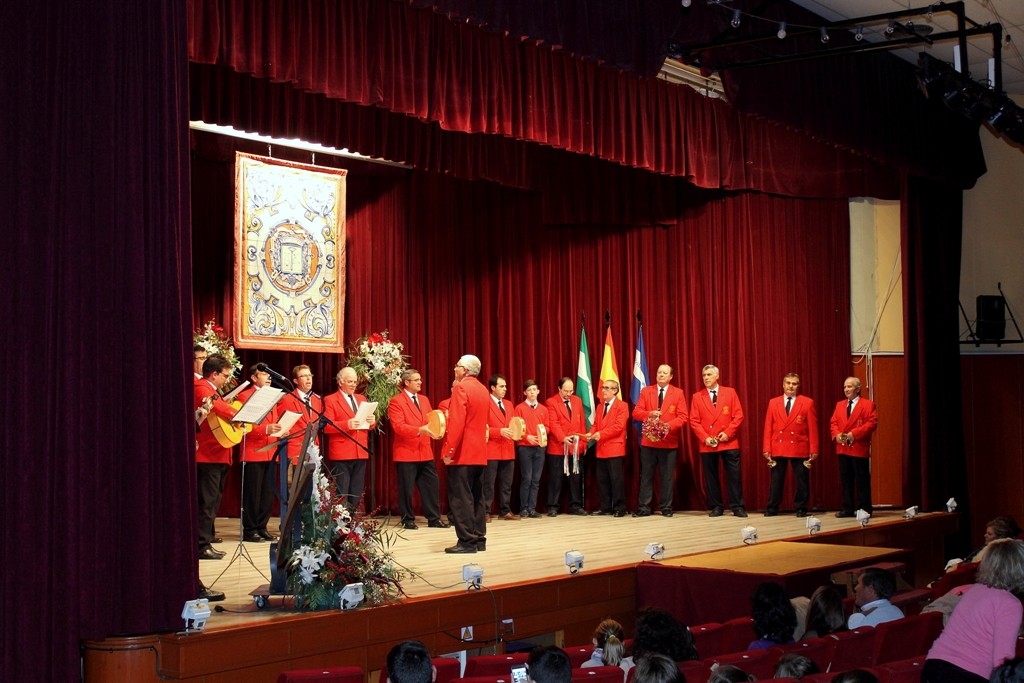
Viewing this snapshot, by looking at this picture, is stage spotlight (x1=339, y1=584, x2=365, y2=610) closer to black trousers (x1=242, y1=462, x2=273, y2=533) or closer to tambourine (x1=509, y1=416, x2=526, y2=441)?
black trousers (x1=242, y1=462, x2=273, y2=533)

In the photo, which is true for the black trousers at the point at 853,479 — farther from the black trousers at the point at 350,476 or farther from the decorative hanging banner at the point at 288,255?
the decorative hanging banner at the point at 288,255

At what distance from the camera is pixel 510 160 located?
11641 millimetres

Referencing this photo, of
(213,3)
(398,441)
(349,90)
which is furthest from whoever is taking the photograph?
(398,441)

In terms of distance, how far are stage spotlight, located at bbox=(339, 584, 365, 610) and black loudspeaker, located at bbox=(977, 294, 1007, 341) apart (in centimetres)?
1018

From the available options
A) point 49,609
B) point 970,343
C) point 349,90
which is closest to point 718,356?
point 970,343

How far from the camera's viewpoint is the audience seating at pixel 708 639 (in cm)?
535

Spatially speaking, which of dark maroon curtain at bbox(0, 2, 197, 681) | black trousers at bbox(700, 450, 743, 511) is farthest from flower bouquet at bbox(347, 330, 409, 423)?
dark maroon curtain at bbox(0, 2, 197, 681)

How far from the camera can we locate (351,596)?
5.80m

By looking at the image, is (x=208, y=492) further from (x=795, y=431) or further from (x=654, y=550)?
(x=795, y=431)

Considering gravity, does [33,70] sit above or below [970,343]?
above

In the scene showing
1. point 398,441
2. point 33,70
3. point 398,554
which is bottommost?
point 398,554

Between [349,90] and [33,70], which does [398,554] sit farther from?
[33,70]

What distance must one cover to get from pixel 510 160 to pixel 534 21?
4069mm

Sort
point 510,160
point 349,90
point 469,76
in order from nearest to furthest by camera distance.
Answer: point 349,90, point 469,76, point 510,160
